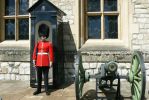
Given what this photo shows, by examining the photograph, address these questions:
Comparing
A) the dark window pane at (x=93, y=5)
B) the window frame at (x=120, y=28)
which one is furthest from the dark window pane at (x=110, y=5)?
the dark window pane at (x=93, y=5)

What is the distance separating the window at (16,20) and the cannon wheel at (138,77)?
4.21 m

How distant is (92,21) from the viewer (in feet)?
30.8

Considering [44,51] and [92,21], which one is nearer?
[44,51]

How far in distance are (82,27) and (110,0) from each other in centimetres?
110

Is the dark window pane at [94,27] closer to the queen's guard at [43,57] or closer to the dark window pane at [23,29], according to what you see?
the dark window pane at [23,29]

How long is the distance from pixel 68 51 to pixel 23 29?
1.56 m

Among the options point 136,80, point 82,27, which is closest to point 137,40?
point 82,27

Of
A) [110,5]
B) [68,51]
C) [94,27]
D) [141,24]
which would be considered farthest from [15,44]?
[141,24]

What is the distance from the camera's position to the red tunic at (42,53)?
7.54 m

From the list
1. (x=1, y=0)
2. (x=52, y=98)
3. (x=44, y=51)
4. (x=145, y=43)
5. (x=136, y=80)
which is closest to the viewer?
(x=136, y=80)

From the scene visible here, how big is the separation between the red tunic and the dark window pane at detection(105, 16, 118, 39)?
7.46ft

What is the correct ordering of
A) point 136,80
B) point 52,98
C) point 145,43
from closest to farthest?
point 136,80 → point 52,98 → point 145,43

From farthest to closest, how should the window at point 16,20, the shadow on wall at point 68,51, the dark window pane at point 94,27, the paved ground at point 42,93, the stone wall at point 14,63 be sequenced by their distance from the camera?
the window at point 16,20 < the dark window pane at point 94,27 < the stone wall at point 14,63 < the shadow on wall at point 68,51 < the paved ground at point 42,93

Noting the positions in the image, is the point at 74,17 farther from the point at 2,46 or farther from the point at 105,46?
the point at 2,46
